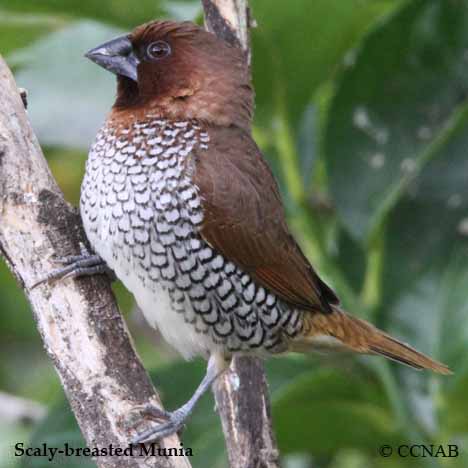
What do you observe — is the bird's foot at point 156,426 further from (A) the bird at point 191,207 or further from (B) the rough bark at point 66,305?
(A) the bird at point 191,207

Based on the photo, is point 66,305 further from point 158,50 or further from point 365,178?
point 365,178

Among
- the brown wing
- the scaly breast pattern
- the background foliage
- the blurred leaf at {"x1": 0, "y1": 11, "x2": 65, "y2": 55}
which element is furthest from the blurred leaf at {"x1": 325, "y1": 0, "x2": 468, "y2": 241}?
the blurred leaf at {"x1": 0, "y1": 11, "x2": 65, "y2": 55}

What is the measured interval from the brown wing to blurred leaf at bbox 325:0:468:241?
2.41 ft

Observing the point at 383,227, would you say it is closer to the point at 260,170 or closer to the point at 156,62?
the point at 260,170

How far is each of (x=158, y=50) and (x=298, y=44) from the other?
0.81 meters

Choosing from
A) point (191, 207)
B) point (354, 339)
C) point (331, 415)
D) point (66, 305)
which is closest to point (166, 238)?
point (191, 207)

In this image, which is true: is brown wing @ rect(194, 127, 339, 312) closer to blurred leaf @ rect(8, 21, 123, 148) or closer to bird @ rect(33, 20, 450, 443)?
bird @ rect(33, 20, 450, 443)

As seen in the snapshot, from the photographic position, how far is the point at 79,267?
11.1ft

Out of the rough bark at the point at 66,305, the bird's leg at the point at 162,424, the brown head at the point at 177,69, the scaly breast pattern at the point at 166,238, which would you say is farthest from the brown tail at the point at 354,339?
the rough bark at the point at 66,305

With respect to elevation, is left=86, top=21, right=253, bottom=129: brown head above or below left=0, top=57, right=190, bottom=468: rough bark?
above

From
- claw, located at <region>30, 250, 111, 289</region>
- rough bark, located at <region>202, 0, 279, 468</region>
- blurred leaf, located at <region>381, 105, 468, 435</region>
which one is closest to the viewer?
claw, located at <region>30, 250, 111, 289</region>

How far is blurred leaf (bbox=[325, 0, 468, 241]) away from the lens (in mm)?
4559

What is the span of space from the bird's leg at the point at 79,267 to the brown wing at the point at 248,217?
354 millimetres

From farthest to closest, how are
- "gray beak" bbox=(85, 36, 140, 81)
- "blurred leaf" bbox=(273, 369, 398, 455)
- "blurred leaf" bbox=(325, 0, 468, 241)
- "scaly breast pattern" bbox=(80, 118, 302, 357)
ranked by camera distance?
"blurred leaf" bbox=(325, 0, 468, 241) → "blurred leaf" bbox=(273, 369, 398, 455) → "gray beak" bbox=(85, 36, 140, 81) → "scaly breast pattern" bbox=(80, 118, 302, 357)
